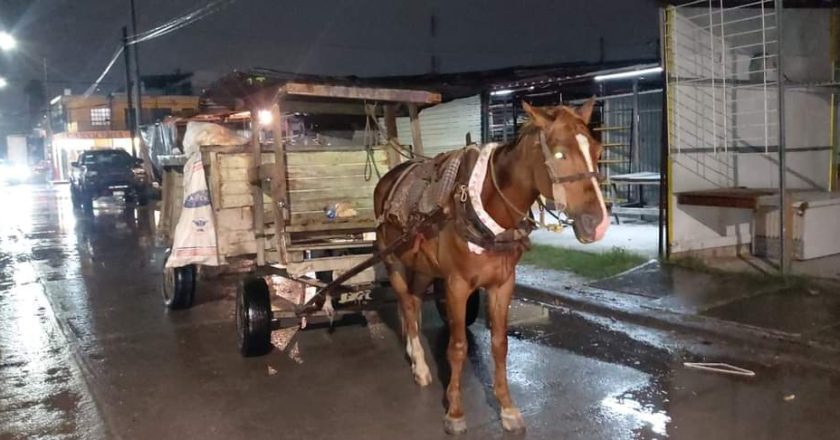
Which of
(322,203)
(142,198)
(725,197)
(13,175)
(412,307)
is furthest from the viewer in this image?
(13,175)

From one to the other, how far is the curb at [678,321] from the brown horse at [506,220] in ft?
9.25

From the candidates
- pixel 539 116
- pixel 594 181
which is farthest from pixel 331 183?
pixel 594 181

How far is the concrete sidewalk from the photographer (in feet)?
22.0

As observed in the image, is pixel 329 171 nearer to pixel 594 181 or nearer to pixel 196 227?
pixel 196 227

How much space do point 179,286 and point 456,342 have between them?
16.1 ft

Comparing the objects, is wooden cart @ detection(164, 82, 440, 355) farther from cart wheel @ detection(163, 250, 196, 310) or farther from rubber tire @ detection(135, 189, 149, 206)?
rubber tire @ detection(135, 189, 149, 206)

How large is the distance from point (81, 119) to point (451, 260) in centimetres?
5504

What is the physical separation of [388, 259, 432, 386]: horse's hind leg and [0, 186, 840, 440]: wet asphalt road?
16cm

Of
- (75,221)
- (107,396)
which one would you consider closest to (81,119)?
(75,221)

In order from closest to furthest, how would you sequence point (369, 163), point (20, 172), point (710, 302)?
point (369, 163)
point (710, 302)
point (20, 172)

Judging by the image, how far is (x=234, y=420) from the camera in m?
5.27

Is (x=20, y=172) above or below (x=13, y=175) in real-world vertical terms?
above

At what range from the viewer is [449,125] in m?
17.0

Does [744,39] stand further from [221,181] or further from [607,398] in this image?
[221,181]
